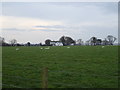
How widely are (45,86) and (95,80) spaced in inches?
192

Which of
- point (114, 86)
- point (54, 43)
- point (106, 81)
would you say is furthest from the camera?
point (54, 43)

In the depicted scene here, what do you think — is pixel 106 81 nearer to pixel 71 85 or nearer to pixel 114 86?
pixel 114 86

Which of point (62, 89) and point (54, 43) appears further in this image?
point (54, 43)

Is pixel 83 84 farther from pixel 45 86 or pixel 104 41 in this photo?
pixel 104 41

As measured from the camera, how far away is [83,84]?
11211mm

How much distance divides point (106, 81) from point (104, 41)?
6716 inches

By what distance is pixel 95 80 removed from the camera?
1212cm

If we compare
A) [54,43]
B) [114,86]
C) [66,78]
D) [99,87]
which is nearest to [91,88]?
[99,87]

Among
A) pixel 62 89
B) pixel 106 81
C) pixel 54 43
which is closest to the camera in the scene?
pixel 62 89

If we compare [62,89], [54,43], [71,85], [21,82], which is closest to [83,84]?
[71,85]

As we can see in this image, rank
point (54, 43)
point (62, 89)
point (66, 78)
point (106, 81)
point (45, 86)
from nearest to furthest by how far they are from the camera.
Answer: point (45, 86)
point (62, 89)
point (106, 81)
point (66, 78)
point (54, 43)

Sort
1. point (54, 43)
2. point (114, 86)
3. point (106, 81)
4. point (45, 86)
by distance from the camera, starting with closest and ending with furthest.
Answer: point (45, 86)
point (114, 86)
point (106, 81)
point (54, 43)

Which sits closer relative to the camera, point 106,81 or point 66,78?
point 106,81

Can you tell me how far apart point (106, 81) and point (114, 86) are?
1173mm
